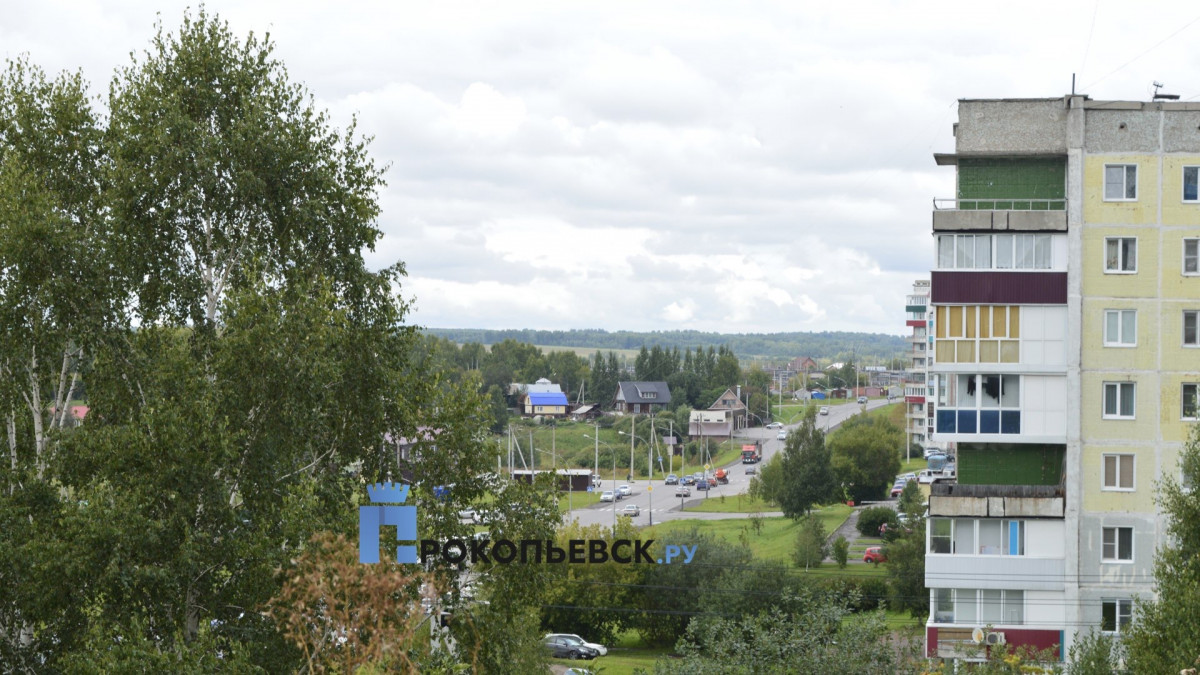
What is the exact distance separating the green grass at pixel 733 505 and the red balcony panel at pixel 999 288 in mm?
75088

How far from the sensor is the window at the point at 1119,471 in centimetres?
3475

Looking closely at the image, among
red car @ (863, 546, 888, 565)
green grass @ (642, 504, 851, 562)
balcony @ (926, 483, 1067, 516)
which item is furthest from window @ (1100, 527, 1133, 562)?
green grass @ (642, 504, 851, 562)

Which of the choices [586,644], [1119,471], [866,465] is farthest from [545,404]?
[1119,471]

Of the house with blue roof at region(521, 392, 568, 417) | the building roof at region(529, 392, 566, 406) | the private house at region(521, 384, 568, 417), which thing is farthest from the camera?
the building roof at region(529, 392, 566, 406)

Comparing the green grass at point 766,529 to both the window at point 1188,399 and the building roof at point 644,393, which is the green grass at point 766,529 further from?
the building roof at point 644,393

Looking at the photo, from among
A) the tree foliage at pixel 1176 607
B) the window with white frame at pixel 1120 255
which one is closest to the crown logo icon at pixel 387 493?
the tree foliage at pixel 1176 607

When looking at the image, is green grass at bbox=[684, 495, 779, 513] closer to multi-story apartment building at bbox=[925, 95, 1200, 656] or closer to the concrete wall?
multi-story apartment building at bbox=[925, 95, 1200, 656]

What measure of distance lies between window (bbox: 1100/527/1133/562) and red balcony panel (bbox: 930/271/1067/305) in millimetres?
6339

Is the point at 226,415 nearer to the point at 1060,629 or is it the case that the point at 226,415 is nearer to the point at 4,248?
the point at 4,248

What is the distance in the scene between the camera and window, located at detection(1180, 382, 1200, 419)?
34.3 meters

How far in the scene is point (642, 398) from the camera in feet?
633

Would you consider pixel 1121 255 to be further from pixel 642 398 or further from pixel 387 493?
pixel 642 398

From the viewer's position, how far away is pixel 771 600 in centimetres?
5722

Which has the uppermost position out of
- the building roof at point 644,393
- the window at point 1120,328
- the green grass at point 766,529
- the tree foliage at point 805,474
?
the window at point 1120,328
